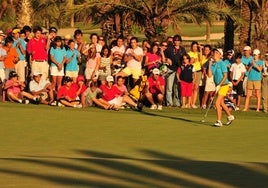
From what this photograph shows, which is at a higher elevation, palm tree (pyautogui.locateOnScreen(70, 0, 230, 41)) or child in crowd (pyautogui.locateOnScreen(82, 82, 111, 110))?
palm tree (pyautogui.locateOnScreen(70, 0, 230, 41))

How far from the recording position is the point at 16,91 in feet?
74.8

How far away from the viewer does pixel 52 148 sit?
15.0 m

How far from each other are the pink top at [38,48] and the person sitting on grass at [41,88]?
0.57 m

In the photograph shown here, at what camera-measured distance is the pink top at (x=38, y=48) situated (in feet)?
76.0

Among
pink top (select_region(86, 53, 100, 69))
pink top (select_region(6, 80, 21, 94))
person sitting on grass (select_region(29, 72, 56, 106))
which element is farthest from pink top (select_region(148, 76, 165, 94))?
pink top (select_region(6, 80, 21, 94))

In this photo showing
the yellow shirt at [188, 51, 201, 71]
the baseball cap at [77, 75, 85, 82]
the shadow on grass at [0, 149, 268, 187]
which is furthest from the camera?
the yellow shirt at [188, 51, 201, 71]

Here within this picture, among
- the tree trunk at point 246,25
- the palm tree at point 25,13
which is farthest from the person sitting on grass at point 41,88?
the palm tree at point 25,13

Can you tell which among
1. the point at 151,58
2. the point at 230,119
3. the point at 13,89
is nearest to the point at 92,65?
the point at 151,58

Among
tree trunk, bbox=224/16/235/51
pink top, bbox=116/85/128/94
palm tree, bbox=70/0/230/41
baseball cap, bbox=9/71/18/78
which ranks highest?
palm tree, bbox=70/0/230/41

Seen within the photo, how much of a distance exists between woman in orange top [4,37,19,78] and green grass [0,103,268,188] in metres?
1.91

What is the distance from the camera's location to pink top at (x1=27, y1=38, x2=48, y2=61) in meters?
23.2

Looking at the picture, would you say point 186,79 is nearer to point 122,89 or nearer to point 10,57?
point 122,89

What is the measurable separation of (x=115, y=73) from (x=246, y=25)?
31.9ft

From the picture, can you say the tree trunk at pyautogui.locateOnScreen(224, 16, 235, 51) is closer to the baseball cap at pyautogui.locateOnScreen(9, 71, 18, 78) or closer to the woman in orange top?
the woman in orange top
